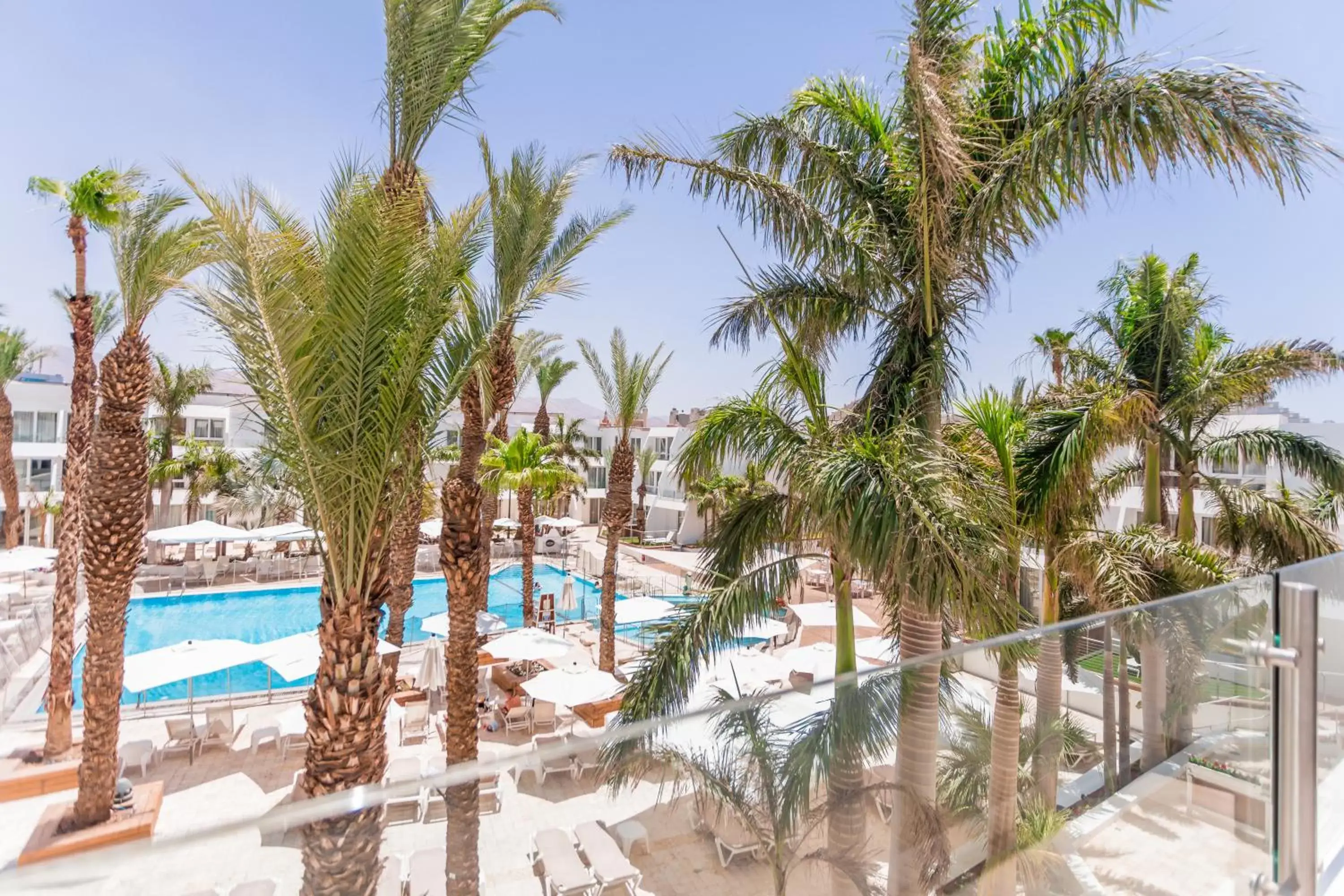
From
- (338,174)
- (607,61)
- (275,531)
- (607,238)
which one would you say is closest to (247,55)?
(607,61)

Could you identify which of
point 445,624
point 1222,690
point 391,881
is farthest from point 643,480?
point 391,881

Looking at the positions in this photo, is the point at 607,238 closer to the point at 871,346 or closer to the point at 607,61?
the point at 871,346

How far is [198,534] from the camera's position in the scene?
74.6 ft

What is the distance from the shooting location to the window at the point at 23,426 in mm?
31375

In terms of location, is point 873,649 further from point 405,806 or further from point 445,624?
point 405,806

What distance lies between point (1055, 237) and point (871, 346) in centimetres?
192

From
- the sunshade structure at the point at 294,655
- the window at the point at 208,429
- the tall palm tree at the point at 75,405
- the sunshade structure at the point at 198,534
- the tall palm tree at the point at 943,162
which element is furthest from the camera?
the window at the point at 208,429

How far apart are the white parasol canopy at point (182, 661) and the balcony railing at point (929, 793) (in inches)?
471

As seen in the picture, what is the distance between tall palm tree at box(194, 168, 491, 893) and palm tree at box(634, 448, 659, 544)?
3133cm

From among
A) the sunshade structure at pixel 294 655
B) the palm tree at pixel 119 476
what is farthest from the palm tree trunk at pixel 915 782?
the sunshade structure at pixel 294 655

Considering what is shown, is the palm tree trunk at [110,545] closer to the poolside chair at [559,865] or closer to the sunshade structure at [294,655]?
the sunshade structure at [294,655]

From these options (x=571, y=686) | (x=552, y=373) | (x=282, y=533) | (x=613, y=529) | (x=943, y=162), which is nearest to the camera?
(x=943, y=162)

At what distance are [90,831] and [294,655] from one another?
4179 millimetres

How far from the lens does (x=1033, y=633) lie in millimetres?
2424
